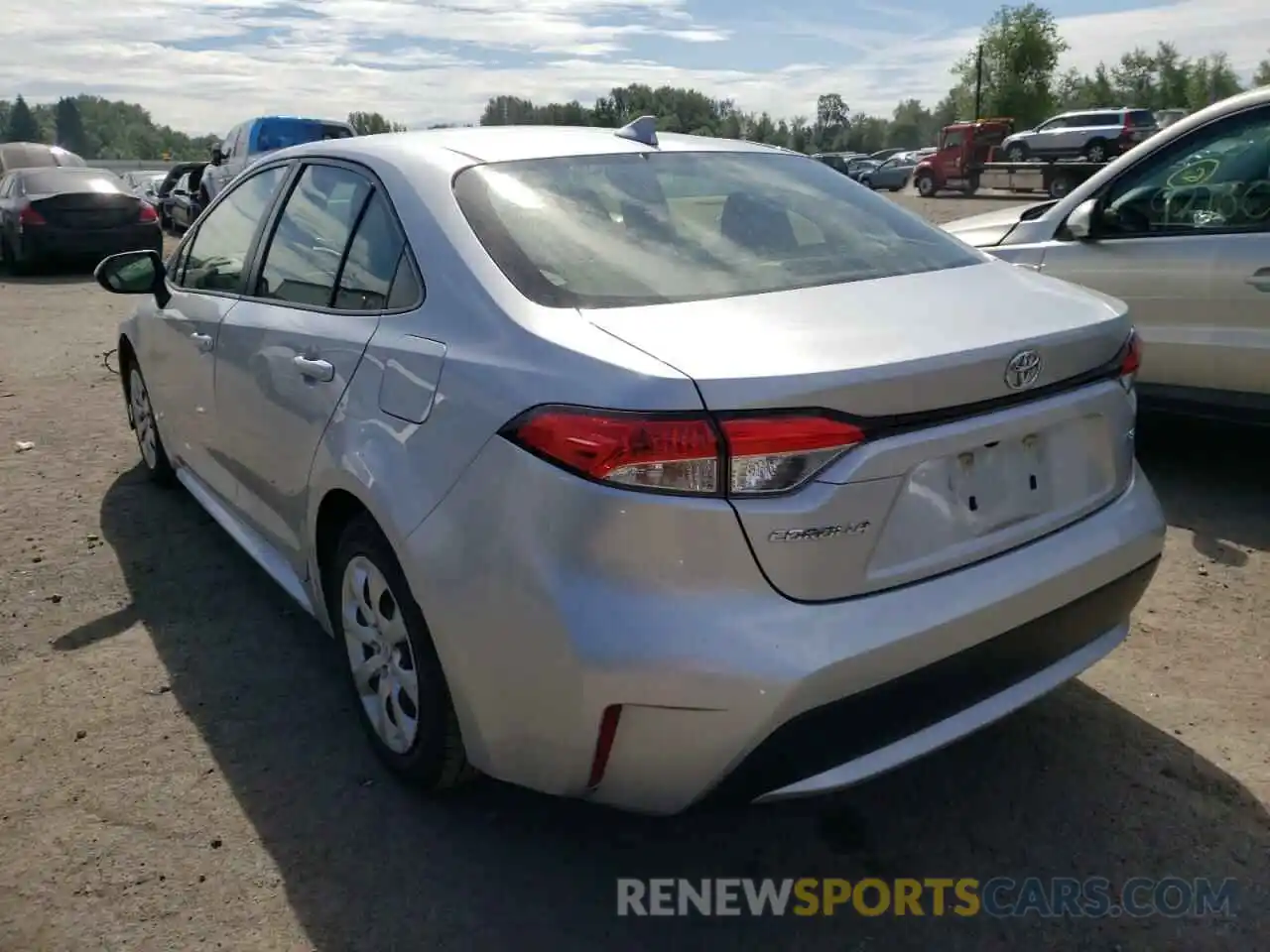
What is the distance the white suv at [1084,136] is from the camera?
3728cm

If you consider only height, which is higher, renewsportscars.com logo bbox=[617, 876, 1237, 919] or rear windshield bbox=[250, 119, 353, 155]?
rear windshield bbox=[250, 119, 353, 155]

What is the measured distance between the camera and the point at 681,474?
195cm

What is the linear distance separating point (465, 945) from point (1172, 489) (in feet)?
12.8

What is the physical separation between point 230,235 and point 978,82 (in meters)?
75.5

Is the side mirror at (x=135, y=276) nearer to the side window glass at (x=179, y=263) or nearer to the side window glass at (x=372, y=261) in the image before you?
the side window glass at (x=179, y=263)

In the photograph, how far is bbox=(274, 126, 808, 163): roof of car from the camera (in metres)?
2.93

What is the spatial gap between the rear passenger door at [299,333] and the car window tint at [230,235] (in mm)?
204

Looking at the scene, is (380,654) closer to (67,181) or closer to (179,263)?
(179,263)

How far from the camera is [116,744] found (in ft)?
9.98

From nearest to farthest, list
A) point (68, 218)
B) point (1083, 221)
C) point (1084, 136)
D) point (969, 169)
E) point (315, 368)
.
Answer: point (315, 368) < point (1083, 221) < point (68, 218) < point (969, 169) < point (1084, 136)

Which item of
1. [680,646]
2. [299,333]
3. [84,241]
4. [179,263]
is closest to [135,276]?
[179,263]

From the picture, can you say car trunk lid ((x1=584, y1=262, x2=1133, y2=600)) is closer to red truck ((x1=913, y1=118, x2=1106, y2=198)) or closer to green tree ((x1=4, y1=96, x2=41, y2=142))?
red truck ((x1=913, y1=118, x2=1106, y2=198))

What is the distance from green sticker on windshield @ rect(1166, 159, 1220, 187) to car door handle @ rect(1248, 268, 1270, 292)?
526mm

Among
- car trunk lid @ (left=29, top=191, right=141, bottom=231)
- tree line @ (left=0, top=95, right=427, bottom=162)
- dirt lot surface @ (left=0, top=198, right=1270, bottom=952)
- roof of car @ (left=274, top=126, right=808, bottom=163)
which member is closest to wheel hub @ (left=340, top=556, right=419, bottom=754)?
dirt lot surface @ (left=0, top=198, right=1270, bottom=952)
